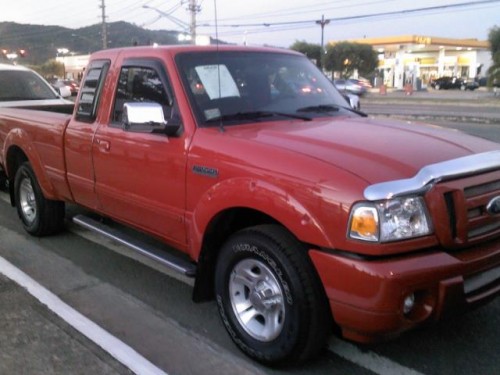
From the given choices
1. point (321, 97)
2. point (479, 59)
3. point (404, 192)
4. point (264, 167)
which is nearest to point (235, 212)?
point (264, 167)

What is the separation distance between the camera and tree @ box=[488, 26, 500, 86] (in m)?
39.5

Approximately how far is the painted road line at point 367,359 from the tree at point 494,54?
4028 centimetres

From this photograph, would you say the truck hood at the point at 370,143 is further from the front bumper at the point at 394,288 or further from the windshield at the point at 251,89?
the front bumper at the point at 394,288

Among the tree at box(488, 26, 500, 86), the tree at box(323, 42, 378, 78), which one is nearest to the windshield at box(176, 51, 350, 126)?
the tree at box(488, 26, 500, 86)

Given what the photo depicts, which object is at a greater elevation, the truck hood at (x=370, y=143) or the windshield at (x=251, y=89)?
the windshield at (x=251, y=89)

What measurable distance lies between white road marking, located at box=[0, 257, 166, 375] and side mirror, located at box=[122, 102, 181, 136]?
4.59 ft

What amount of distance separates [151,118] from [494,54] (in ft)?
147

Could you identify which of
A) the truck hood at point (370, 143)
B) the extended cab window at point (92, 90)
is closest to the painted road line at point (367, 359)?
the truck hood at point (370, 143)

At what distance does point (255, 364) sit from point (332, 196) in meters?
1.18

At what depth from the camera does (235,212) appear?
11.2ft

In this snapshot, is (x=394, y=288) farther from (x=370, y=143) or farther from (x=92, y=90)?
(x=92, y=90)

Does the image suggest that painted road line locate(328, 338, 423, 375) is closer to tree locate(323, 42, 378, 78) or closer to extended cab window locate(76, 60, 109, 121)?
extended cab window locate(76, 60, 109, 121)

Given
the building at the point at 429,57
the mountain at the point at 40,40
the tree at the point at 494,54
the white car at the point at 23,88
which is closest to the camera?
the white car at the point at 23,88

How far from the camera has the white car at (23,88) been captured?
8695 millimetres
